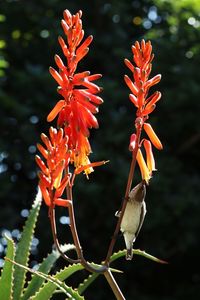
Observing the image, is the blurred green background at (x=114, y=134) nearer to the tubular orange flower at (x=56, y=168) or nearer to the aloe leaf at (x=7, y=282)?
the aloe leaf at (x=7, y=282)

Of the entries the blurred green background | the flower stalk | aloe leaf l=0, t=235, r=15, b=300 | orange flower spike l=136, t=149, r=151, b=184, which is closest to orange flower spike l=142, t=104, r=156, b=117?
the flower stalk

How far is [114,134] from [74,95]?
4.04 metres

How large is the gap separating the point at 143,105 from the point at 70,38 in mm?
159

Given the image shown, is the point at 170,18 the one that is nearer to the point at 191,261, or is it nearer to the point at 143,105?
the point at 191,261

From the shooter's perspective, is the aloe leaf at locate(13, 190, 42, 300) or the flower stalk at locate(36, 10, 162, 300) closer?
the flower stalk at locate(36, 10, 162, 300)

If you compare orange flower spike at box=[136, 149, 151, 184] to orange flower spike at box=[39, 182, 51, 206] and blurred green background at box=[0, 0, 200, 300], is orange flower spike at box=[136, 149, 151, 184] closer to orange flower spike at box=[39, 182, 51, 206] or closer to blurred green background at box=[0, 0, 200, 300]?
orange flower spike at box=[39, 182, 51, 206]

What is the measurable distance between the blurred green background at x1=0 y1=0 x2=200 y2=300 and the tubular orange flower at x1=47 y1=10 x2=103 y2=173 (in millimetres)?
3780

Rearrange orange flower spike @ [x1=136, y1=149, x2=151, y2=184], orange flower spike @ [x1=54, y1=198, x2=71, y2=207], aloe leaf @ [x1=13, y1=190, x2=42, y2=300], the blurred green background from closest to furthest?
orange flower spike @ [x1=54, y1=198, x2=71, y2=207]
orange flower spike @ [x1=136, y1=149, x2=151, y2=184]
aloe leaf @ [x1=13, y1=190, x2=42, y2=300]
the blurred green background

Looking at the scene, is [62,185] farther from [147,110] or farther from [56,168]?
[147,110]

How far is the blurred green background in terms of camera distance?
529cm

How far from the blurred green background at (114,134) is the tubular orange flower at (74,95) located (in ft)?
12.4

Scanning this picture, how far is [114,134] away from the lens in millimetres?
5367

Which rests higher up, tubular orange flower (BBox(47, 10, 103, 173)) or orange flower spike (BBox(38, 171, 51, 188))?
tubular orange flower (BBox(47, 10, 103, 173))

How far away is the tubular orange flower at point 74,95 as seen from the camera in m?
1.29
